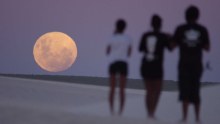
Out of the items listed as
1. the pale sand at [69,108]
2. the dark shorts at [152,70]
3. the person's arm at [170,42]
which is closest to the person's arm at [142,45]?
the dark shorts at [152,70]

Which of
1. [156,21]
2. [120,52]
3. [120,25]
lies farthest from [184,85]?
[120,25]

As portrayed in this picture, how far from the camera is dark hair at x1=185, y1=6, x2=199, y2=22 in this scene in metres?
7.77

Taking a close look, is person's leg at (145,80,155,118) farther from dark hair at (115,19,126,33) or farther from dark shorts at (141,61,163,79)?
dark hair at (115,19,126,33)

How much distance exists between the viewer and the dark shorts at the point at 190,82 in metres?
7.88

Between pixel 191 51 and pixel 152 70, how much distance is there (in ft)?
2.20

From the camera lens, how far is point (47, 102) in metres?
11.4

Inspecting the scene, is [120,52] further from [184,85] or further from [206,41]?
[206,41]

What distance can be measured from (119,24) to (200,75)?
158 cm

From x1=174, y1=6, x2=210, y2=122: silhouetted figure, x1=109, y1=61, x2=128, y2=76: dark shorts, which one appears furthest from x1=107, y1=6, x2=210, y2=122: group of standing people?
x1=109, y1=61, x2=128, y2=76: dark shorts

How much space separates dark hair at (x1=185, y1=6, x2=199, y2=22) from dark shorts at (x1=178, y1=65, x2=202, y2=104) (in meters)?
0.74

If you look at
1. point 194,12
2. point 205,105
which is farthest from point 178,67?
point 205,105

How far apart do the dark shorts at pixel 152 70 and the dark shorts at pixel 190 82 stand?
0.33 meters

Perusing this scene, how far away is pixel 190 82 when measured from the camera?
7898 mm

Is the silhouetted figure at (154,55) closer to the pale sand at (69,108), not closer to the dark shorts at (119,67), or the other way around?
the dark shorts at (119,67)
